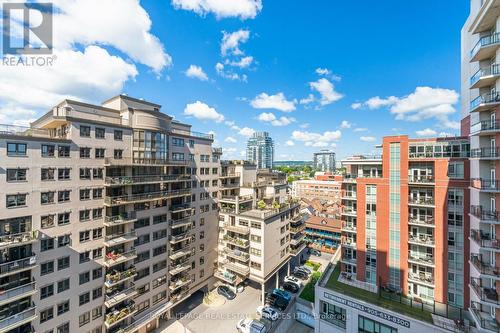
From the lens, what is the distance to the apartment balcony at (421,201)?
26.1m

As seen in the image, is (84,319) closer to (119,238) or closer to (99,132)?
(119,238)

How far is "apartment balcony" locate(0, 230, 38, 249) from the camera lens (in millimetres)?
18219

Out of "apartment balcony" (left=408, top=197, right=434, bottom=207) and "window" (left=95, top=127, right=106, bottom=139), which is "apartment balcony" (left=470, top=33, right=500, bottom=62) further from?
"window" (left=95, top=127, right=106, bottom=139)

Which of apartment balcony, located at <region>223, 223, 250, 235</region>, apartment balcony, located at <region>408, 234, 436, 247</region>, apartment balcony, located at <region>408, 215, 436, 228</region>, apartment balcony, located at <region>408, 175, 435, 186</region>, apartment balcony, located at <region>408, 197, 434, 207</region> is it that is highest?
apartment balcony, located at <region>408, 175, 435, 186</region>

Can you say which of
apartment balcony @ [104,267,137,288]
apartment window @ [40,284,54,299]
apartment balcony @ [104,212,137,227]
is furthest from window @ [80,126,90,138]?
apartment balcony @ [104,267,137,288]

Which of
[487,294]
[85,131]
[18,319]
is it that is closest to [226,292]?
[18,319]

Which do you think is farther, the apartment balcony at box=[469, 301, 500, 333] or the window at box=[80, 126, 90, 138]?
the window at box=[80, 126, 90, 138]

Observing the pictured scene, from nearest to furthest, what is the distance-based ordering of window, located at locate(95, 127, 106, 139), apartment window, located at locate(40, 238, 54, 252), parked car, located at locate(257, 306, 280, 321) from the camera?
apartment window, located at locate(40, 238, 54, 252) < window, located at locate(95, 127, 106, 139) < parked car, located at locate(257, 306, 280, 321)

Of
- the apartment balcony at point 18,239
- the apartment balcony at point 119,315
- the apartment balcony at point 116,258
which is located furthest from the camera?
the apartment balcony at point 116,258

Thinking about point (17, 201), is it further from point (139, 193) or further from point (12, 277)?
point (139, 193)

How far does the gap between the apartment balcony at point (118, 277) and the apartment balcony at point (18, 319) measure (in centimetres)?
619

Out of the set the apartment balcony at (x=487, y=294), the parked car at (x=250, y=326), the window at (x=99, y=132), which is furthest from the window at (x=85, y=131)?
the apartment balcony at (x=487, y=294)

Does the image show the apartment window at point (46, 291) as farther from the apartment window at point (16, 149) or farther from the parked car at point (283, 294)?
the parked car at point (283, 294)

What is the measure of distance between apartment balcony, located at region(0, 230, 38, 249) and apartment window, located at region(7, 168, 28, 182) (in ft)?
16.0
